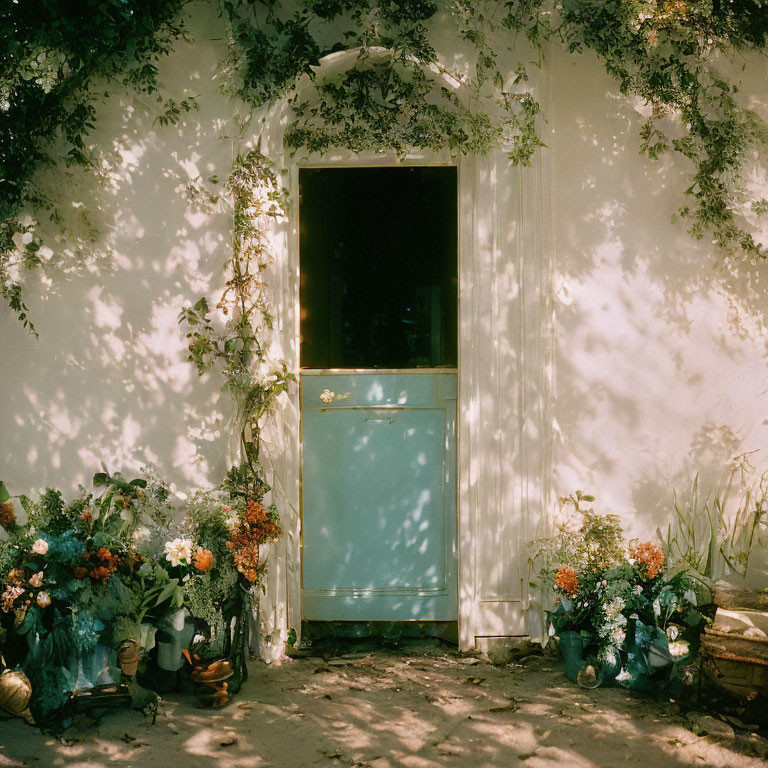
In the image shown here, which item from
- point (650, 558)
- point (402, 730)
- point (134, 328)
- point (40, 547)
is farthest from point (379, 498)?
point (40, 547)

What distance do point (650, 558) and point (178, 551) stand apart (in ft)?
6.89

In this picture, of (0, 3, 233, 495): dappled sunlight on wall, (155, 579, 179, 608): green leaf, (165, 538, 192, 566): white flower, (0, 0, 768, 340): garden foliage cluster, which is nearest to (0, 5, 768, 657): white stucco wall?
(0, 3, 233, 495): dappled sunlight on wall

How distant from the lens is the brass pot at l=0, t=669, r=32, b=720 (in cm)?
306

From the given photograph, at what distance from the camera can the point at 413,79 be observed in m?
3.87

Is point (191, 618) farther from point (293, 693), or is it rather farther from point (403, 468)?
point (403, 468)

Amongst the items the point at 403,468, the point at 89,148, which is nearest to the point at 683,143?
the point at 403,468

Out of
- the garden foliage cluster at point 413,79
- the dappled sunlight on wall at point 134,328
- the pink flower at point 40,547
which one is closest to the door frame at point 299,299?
the garden foliage cluster at point 413,79

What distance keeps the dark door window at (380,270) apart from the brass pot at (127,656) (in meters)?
1.61

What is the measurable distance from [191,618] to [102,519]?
0.64m

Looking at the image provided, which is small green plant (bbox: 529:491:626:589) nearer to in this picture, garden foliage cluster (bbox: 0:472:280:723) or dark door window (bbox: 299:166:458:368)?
dark door window (bbox: 299:166:458:368)

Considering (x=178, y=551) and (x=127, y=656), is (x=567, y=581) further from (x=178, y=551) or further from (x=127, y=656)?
(x=127, y=656)

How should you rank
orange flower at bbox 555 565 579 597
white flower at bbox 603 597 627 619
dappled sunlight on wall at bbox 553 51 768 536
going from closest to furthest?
white flower at bbox 603 597 627 619 < orange flower at bbox 555 565 579 597 < dappled sunlight on wall at bbox 553 51 768 536

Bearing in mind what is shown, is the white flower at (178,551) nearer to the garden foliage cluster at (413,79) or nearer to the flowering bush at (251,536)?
the flowering bush at (251,536)

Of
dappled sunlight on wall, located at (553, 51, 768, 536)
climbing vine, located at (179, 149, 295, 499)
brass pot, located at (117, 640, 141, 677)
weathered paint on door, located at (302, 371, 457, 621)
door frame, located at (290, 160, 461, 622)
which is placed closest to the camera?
brass pot, located at (117, 640, 141, 677)
